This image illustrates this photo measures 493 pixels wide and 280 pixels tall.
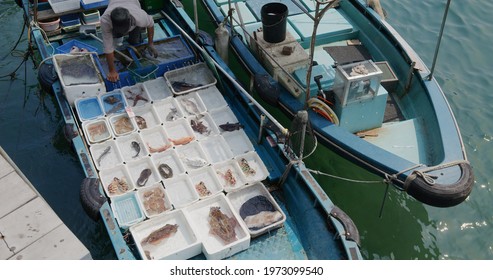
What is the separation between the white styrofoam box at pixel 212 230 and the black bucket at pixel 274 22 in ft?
8.99

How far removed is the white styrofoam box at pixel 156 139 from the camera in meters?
6.79

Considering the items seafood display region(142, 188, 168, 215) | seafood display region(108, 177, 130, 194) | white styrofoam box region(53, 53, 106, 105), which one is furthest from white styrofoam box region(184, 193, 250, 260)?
white styrofoam box region(53, 53, 106, 105)

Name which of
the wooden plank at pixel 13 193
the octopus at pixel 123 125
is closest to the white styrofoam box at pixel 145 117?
the octopus at pixel 123 125

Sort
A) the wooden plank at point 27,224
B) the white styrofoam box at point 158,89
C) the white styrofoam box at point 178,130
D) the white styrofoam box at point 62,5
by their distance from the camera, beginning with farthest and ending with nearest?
the white styrofoam box at point 62,5 → the white styrofoam box at point 158,89 → the white styrofoam box at point 178,130 → the wooden plank at point 27,224

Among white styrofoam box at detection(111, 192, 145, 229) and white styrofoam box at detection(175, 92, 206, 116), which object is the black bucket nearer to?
white styrofoam box at detection(175, 92, 206, 116)

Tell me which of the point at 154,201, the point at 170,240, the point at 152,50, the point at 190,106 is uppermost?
the point at 152,50

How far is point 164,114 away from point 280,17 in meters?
2.25

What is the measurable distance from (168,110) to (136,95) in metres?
0.61

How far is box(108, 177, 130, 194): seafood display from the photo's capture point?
20.5ft

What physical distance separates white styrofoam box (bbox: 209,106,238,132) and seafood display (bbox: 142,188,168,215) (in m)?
1.49

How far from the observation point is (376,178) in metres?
7.06

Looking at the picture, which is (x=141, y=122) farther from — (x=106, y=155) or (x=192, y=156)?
(x=192, y=156)

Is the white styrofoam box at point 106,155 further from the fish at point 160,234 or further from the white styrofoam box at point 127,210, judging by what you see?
the fish at point 160,234

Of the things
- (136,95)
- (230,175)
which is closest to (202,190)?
(230,175)
